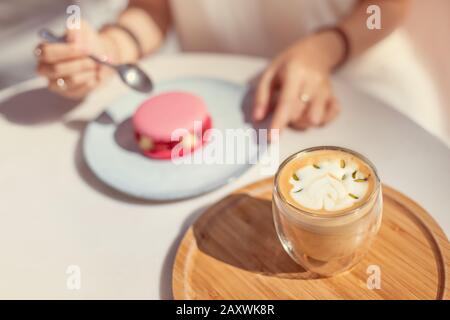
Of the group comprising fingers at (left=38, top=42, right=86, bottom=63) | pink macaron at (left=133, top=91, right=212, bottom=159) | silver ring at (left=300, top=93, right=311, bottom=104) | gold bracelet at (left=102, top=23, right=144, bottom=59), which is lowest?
pink macaron at (left=133, top=91, right=212, bottom=159)

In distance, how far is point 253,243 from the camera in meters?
0.82

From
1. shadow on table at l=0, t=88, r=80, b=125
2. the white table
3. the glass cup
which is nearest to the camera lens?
the glass cup

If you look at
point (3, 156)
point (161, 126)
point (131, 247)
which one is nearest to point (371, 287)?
point (131, 247)

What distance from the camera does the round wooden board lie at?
2.45 feet

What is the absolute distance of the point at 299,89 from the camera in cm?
110

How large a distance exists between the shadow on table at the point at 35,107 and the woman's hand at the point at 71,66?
0.10 feet

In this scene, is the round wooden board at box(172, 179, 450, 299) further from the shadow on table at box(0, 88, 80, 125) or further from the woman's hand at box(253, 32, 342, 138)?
the shadow on table at box(0, 88, 80, 125)

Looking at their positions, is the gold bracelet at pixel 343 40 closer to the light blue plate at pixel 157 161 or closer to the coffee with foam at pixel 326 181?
the light blue plate at pixel 157 161

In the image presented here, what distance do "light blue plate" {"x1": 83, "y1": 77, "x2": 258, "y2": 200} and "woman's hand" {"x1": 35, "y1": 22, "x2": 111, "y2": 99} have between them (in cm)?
8

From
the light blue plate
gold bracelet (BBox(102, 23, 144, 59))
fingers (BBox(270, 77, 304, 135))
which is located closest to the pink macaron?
the light blue plate

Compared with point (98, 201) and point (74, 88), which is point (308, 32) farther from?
point (98, 201)

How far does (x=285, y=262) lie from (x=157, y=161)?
1.11 feet

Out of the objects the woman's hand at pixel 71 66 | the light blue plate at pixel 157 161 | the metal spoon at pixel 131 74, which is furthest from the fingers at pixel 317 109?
the woman's hand at pixel 71 66

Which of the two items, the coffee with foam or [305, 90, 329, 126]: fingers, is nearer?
the coffee with foam
